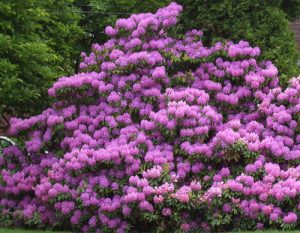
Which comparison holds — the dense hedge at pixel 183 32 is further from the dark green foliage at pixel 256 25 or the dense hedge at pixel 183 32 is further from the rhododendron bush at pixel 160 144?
the rhododendron bush at pixel 160 144

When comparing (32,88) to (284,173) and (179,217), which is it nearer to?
(179,217)

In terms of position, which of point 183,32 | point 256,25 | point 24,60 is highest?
point 256,25

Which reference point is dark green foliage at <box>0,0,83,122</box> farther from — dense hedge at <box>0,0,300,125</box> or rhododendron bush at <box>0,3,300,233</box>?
rhododendron bush at <box>0,3,300,233</box>

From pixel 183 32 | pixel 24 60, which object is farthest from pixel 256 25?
pixel 24 60

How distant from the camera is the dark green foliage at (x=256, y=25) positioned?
31.7ft

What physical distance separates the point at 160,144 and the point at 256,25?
2.59 m

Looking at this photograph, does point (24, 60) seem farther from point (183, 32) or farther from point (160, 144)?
point (160, 144)

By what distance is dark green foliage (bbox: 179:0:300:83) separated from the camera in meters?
9.66

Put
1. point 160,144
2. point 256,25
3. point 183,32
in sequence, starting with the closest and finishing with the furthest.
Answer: point 160,144
point 256,25
point 183,32

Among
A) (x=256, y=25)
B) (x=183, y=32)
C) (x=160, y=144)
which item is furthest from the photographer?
(x=183, y=32)

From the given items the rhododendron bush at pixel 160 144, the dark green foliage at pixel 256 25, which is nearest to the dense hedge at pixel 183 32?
the dark green foliage at pixel 256 25

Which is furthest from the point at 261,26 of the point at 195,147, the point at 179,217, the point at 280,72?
the point at 179,217

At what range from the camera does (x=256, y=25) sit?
983 centimetres

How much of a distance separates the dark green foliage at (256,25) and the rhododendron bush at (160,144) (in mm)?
237
